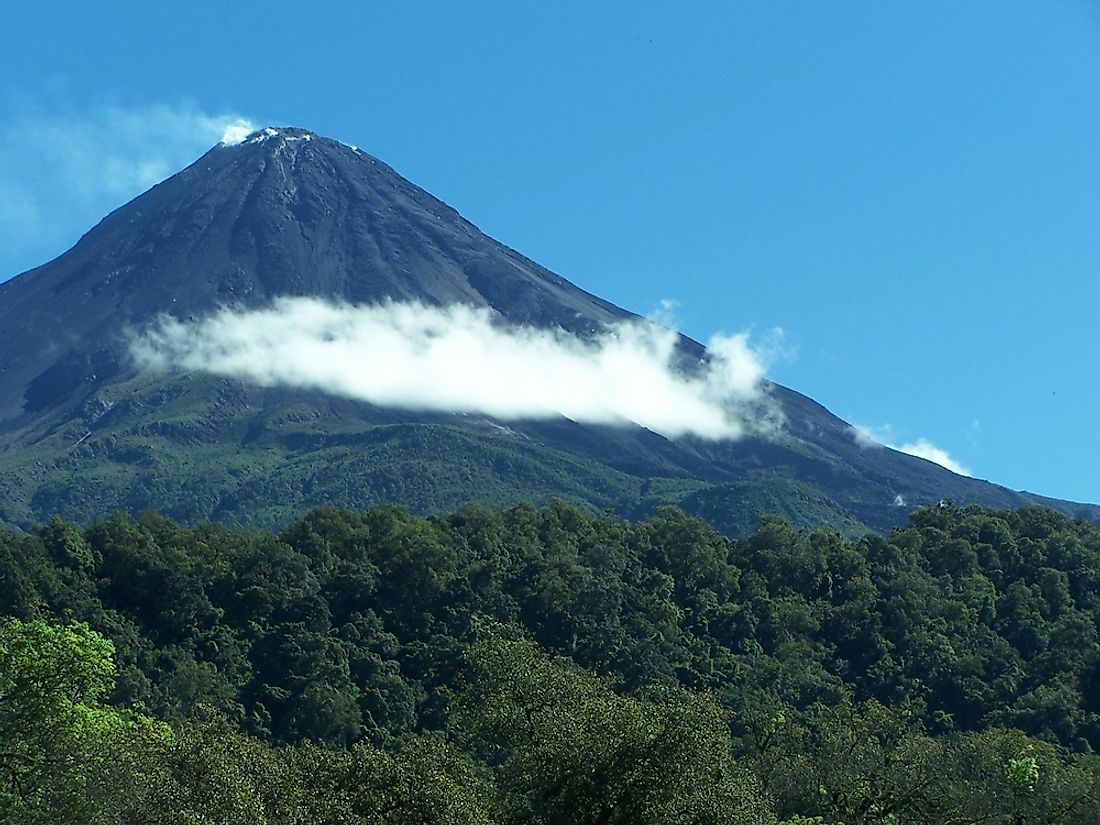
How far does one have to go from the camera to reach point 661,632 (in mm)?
64812

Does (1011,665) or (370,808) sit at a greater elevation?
(1011,665)

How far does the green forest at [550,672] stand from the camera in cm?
2553

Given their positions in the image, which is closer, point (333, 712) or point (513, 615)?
point (333, 712)

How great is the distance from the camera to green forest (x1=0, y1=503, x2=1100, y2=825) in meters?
25.5

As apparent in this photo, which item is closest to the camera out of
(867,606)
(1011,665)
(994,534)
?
(1011,665)

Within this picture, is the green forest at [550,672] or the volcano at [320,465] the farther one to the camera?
the volcano at [320,465]

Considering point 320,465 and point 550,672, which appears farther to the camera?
point 320,465

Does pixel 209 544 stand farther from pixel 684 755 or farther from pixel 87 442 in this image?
pixel 87 442

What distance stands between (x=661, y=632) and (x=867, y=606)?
10.1 meters

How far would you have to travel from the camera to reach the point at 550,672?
98.8 ft

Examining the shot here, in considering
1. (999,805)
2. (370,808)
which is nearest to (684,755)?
(370,808)

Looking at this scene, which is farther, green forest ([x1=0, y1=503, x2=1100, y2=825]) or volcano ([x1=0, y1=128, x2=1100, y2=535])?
volcano ([x1=0, y1=128, x2=1100, y2=535])

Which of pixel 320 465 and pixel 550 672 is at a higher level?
pixel 550 672

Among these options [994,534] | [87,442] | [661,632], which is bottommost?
[87,442]
